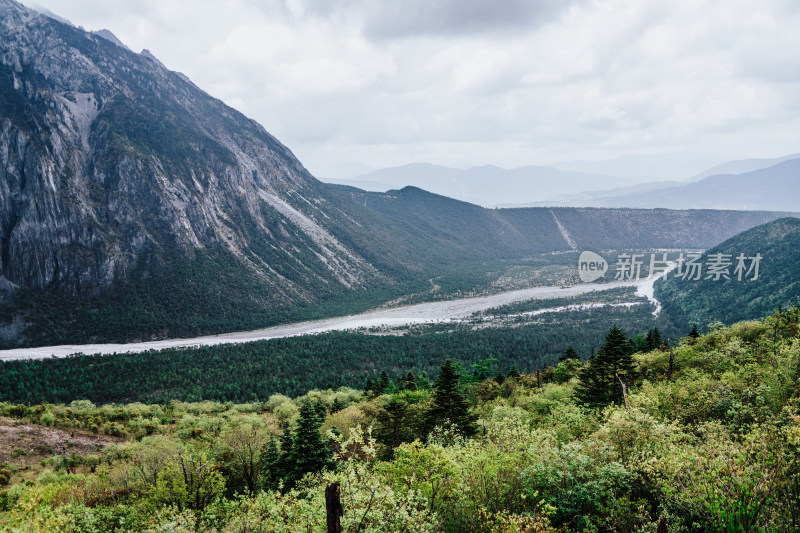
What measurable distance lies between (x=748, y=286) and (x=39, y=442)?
161 meters

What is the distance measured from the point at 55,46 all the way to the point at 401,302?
19833 cm

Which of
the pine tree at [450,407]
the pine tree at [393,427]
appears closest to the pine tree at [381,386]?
the pine tree at [393,427]

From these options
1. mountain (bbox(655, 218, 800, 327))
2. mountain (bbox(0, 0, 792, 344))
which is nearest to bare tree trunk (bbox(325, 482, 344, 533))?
mountain (bbox(655, 218, 800, 327))

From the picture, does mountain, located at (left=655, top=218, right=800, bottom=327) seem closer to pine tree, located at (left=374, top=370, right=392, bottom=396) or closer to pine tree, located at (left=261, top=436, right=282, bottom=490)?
pine tree, located at (left=374, top=370, right=392, bottom=396)

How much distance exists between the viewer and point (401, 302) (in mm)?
186000

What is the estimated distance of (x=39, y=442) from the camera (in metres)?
48.5

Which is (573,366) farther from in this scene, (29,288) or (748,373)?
(29,288)

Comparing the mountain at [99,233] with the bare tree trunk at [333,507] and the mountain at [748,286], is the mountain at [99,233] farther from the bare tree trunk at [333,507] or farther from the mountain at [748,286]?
the bare tree trunk at [333,507]

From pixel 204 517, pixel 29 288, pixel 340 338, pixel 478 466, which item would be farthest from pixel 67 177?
pixel 478 466

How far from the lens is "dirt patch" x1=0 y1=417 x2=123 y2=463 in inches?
1791

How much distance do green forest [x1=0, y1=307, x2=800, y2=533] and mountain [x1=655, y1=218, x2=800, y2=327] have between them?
213ft

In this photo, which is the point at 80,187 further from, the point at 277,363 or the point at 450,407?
the point at 450,407

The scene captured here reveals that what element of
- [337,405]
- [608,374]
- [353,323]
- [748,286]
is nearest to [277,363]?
[337,405]

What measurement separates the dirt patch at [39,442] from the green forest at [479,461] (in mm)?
218
